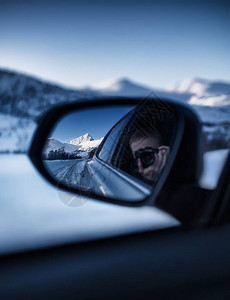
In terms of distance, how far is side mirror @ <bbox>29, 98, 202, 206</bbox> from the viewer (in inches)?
66.6

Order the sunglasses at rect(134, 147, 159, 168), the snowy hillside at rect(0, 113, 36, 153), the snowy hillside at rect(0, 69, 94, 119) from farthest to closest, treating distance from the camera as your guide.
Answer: the snowy hillside at rect(0, 69, 94, 119), the snowy hillside at rect(0, 113, 36, 153), the sunglasses at rect(134, 147, 159, 168)

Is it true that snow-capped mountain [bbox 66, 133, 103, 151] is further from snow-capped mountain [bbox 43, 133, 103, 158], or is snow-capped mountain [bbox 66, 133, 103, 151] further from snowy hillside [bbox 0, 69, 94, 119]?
snowy hillside [bbox 0, 69, 94, 119]

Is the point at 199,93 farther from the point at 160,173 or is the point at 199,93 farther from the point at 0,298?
the point at 0,298

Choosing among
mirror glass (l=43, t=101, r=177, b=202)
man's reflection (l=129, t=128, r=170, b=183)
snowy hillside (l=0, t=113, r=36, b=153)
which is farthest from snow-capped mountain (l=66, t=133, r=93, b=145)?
snowy hillside (l=0, t=113, r=36, b=153)

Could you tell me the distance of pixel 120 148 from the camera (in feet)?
5.91

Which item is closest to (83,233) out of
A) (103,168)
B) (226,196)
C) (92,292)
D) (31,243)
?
(31,243)

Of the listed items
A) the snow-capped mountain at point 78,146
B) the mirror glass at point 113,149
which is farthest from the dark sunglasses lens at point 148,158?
the snow-capped mountain at point 78,146

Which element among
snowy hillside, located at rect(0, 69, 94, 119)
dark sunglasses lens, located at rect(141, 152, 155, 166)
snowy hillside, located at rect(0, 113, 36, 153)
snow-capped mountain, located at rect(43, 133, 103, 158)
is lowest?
snowy hillside, located at rect(0, 113, 36, 153)

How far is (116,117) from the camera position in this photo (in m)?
1.81

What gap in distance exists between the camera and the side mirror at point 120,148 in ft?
5.55

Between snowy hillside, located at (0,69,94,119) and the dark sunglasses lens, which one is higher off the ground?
snowy hillside, located at (0,69,94,119)

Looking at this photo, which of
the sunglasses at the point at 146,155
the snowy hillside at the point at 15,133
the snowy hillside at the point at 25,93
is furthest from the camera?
the snowy hillside at the point at 25,93

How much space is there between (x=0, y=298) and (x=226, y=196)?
1270 mm

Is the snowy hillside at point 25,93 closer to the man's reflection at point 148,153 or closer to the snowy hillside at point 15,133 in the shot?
the snowy hillside at point 15,133
